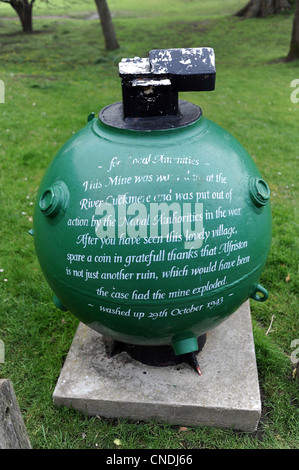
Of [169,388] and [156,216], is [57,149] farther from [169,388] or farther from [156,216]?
[156,216]

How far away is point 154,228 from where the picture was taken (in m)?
2.12

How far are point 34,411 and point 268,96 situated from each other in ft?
28.0

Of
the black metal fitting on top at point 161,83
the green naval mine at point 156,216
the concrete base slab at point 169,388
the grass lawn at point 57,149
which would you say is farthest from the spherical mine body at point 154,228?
the grass lawn at point 57,149

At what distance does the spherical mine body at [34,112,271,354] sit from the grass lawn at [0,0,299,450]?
92 centimetres

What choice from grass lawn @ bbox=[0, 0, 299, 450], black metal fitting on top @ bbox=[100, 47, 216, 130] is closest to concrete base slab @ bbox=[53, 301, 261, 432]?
grass lawn @ bbox=[0, 0, 299, 450]

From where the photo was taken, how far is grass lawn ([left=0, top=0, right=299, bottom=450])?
2795 millimetres

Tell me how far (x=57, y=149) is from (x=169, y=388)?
4.71m

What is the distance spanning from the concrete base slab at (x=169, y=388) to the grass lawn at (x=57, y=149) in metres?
0.09

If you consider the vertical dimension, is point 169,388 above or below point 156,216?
below

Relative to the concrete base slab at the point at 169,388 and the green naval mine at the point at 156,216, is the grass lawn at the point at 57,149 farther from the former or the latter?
the green naval mine at the point at 156,216

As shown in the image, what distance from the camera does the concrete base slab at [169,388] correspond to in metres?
2.73

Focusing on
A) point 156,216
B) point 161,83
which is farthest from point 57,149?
point 156,216

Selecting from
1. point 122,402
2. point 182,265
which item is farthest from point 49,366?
point 182,265

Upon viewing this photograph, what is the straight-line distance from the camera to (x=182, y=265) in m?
2.17
